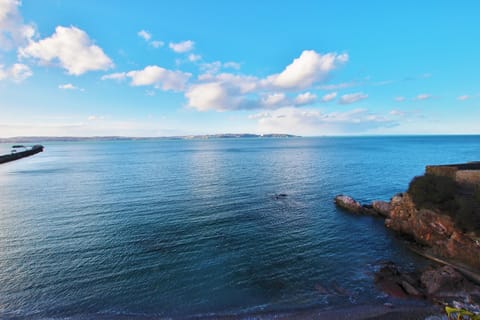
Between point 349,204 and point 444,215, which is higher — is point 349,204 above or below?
below

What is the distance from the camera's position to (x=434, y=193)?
86.9 feet

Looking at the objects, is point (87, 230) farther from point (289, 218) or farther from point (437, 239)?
point (437, 239)

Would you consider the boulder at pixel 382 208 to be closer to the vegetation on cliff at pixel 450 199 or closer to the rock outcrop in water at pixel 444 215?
the rock outcrop in water at pixel 444 215

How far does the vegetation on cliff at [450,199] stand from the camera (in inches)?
865

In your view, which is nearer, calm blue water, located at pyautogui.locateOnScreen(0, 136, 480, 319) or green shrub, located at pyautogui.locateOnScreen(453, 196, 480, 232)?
calm blue water, located at pyautogui.locateOnScreen(0, 136, 480, 319)

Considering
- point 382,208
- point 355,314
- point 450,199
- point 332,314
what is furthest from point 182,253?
point 450,199

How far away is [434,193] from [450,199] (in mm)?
1386

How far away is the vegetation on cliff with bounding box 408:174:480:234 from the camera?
72.1 ft

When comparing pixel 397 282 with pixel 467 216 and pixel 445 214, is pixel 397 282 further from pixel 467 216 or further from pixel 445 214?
pixel 445 214

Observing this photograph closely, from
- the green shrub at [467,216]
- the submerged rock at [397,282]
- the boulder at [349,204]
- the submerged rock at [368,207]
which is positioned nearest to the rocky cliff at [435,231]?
the green shrub at [467,216]

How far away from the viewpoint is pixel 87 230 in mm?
27922

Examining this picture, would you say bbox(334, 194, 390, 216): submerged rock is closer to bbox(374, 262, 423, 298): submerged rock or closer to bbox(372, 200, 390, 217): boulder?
bbox(372, 200, 390, 217): boulder

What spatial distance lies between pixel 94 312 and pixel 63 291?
3764 millimetres

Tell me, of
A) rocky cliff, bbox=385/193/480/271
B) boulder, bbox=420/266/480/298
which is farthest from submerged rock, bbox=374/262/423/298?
rocky cliff, bbox=385/193/480/271
